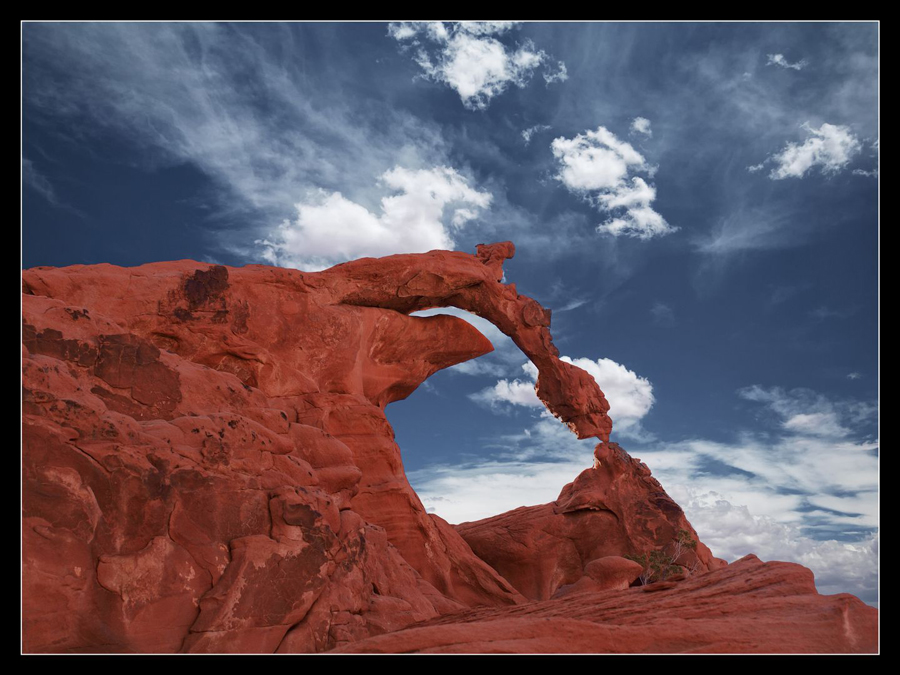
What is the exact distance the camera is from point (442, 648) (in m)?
9.34

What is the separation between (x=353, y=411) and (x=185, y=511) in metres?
9.60

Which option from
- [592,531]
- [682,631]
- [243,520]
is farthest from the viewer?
[592,531]

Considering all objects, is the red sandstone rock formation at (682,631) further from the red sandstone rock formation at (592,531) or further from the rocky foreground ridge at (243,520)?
the red sandstone rock formation at (592,531)

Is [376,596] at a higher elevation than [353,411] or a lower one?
lower

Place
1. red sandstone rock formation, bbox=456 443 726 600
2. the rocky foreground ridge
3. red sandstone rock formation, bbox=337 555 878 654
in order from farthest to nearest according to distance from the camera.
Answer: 1. red sandstone rock formation, bbox=456 443 726 600
2. the rocky foreground ridge
3. red sandstone rock formation, bbox=337 555 878 654

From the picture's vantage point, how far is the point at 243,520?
Answer: 37.1 ft

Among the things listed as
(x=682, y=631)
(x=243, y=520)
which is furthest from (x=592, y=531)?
(x=243, y=520)

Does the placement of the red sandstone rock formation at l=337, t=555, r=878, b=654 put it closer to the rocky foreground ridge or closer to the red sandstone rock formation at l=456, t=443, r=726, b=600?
the rocky foreground ridge

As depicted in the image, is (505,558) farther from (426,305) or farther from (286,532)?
(286,532)

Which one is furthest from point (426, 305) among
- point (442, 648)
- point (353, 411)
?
point (442, 648)

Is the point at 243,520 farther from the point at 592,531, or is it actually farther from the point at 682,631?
Answer: the point at 592,531

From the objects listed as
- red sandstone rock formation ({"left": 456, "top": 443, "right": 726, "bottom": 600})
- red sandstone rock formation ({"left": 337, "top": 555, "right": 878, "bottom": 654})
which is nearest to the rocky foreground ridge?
red sandstone rock formation ({"left": 337, "top": 555, "right": 878, "bottom": 654})

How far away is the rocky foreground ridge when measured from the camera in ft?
31.8

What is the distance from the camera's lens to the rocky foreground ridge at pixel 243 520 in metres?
9.69
